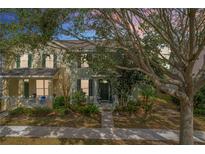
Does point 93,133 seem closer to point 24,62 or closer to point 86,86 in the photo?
point 86,86

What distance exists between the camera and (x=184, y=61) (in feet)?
30.5

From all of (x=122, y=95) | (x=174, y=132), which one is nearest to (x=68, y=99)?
(x=122, y=95)

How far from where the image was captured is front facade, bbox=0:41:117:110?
22.0 metres

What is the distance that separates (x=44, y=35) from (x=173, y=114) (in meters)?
11.0

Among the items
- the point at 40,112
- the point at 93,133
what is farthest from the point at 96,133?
the point at 40,112

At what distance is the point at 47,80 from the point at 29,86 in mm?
1462

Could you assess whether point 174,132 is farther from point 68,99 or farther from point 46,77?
point 46,77

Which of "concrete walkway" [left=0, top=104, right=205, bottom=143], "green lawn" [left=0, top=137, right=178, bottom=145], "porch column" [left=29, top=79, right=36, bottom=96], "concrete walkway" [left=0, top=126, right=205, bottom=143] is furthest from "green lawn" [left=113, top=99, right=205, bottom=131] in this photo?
"porch column" [left=29, top=79, right=36, bottom=96]

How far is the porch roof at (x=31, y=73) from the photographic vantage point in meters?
22.1

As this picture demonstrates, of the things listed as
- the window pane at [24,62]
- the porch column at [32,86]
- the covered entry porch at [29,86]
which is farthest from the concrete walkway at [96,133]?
the window pane at [24,62]

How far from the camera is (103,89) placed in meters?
22.9

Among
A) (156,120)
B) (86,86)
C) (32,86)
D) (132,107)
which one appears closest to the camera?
(156,120)
